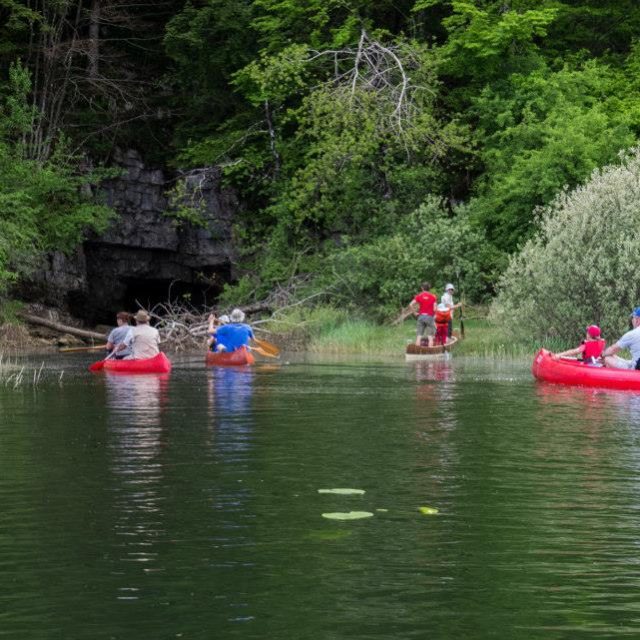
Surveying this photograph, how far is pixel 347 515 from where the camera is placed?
1112 cm

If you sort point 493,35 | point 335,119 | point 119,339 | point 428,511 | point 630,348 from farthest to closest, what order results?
point 493,35, point 335,119, point 119,339, point 630,348, point 428,511

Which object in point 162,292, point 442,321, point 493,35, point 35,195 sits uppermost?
point 493,35

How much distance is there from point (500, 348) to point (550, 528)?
26422 millimetres

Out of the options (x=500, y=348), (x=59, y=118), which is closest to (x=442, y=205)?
(x=500, y=348)

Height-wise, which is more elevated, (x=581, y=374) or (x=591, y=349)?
(x=591, y=349)

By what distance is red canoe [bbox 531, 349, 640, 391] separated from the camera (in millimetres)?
24328

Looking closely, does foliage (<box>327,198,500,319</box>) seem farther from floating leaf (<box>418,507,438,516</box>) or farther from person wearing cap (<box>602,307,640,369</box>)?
floating leaf (<box>418,507,438,516</box>)

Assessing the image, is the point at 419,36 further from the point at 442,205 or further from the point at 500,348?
the point at 500,348

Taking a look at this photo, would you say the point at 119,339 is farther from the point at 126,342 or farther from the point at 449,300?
the point at 449,300

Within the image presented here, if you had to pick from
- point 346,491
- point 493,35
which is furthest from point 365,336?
point 346,491

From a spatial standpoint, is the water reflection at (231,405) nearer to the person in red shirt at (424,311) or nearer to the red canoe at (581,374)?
the red canoe at (581,374)

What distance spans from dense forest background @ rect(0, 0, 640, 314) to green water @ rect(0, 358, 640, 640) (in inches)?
838

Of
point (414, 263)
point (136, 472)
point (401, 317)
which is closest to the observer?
point (136, 472)

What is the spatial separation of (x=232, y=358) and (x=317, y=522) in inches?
846
